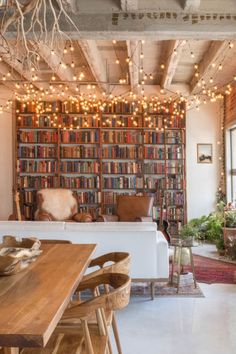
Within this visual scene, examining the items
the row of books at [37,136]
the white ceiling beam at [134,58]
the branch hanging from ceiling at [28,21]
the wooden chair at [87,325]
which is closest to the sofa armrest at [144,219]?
the white ceiling beam at [134,58]

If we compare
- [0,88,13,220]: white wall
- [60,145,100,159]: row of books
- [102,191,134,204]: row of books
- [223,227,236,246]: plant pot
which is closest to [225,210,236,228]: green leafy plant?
[223,227,236,246]: plant pot

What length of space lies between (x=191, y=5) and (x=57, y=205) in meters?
4.29

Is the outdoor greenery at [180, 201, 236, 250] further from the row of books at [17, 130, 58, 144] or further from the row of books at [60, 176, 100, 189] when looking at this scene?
the row of books at [17, 130, 58, 144]

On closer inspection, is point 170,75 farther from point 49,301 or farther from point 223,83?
point 49,301

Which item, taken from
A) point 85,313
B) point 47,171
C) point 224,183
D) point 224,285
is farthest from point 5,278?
point 224,183

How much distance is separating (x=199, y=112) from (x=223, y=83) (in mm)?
968

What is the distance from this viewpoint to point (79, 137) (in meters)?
7.80

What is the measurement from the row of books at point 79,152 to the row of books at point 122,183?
1.83 feet

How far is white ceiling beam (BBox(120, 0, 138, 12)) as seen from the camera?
3.36 metres

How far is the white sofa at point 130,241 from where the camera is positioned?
3781 mm

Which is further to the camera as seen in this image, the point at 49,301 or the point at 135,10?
the point at 135,10

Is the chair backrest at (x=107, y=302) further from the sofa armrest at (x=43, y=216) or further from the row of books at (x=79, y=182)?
the row of books at (x=79, y=182)

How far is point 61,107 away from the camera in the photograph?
7.75m

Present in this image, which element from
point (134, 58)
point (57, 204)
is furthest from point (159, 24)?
point (57, 204)
